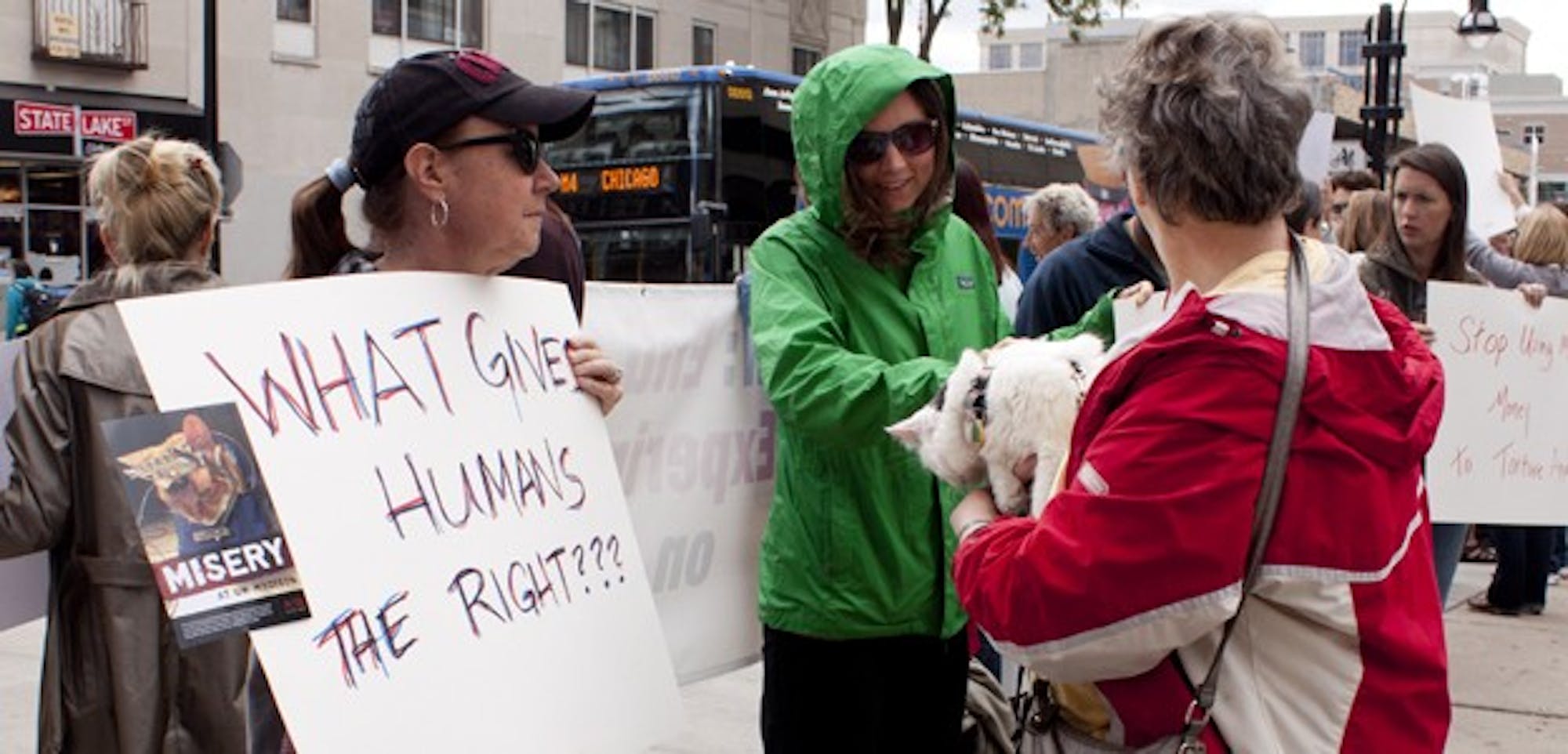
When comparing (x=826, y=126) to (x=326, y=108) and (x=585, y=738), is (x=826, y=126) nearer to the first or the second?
(x=585, y=738)

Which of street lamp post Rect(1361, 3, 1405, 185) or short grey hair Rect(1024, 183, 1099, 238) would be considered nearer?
short grey hair Rect(1024, 183, 1099, 238)

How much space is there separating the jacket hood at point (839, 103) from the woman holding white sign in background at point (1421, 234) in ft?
9.45

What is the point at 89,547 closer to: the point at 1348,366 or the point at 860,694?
the point at 860,694

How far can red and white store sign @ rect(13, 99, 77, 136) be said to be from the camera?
23516 millimetres

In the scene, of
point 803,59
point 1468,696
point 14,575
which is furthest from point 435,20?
point 14,575

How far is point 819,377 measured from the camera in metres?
2.87

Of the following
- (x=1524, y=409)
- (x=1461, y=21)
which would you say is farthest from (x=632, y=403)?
(x=1461, y=21)

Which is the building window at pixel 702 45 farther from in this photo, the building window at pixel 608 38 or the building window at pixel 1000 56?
the building window at pixel 1000 56

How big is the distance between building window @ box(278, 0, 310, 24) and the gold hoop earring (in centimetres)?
2587

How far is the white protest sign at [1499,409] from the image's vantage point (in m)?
5.54

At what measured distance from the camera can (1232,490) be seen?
6.10 ft

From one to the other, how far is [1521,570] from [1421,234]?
3.17m

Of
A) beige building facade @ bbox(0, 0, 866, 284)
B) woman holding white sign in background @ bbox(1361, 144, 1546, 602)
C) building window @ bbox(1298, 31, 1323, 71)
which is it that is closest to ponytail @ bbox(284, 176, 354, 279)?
woman holding white sign in background @ bbox(1361, 144, 1546, 602)

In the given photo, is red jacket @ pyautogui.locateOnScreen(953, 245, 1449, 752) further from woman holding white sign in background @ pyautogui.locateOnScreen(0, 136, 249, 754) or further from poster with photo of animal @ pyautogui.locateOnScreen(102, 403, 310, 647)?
woman holding white sign in background @ pyautogui.locateOnScreen(0, 136, 249, 754)
